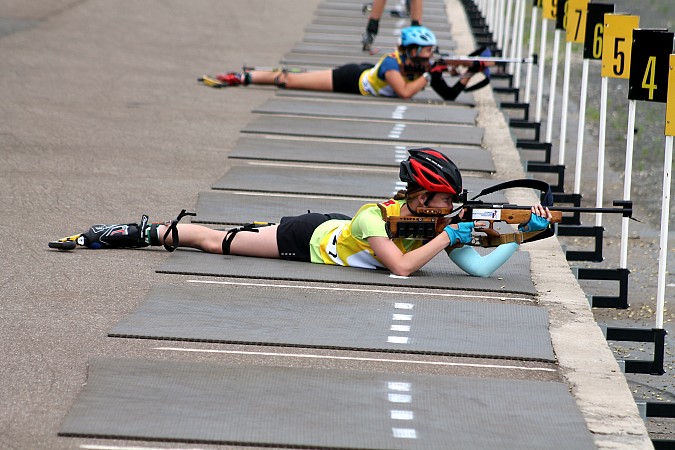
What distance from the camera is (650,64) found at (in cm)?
710

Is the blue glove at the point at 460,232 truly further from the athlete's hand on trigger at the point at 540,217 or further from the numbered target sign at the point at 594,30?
the numbered target sign at the point at 594,30

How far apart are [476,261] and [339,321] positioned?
1287 mm

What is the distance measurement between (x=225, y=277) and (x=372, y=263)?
3.07ft

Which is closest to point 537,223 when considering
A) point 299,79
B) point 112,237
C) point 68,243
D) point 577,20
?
point 112,237

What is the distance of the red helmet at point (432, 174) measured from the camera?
6805 mm

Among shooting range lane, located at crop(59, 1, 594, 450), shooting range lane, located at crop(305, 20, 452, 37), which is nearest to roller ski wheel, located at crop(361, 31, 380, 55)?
shooting range lane, located at crop(305, 20, 452, 37)

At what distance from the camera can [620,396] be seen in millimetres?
5457

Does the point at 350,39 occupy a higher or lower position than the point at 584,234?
higher

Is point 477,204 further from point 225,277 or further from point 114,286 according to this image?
point 114,286

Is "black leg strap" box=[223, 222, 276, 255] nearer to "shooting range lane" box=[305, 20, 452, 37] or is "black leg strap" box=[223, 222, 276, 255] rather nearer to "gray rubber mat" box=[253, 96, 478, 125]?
"gray rubber mat" box=[253, 96, 478, 125]

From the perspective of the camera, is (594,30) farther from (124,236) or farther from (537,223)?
(124,236)

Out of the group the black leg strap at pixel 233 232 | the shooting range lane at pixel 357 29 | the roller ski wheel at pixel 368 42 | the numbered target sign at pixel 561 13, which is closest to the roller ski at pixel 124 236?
the black leg strap at pixel 233 232

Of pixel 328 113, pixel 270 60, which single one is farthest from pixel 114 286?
pixel 270 60

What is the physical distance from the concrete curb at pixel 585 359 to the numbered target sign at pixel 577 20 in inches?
91.7
